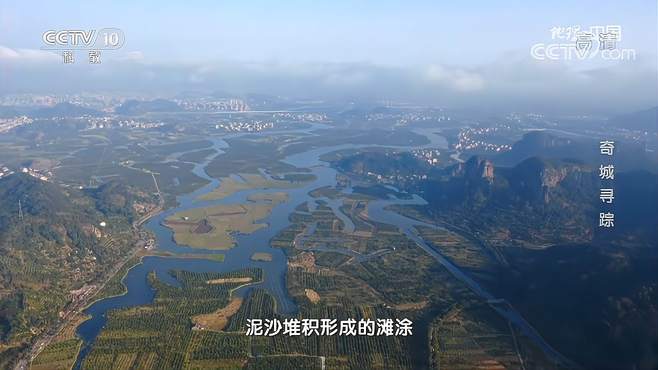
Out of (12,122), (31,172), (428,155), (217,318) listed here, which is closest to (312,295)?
(217,318)

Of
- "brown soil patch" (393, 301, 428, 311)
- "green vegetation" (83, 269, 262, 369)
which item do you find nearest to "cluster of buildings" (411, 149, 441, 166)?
"brown soil patch" (393, 301, 428, 311)

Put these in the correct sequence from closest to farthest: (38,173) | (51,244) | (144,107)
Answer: (51,244), (38,173), (144,107)

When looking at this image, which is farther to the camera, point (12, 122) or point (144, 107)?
point (144, 107)

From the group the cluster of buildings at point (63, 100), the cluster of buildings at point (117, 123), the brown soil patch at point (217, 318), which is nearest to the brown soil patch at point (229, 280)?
the brown soil patch at point (217, 318)

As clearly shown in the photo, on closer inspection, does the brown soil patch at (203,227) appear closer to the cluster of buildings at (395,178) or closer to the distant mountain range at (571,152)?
the cluster of buildings at (395,178)

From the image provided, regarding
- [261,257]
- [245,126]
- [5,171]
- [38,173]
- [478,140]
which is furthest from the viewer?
[245,126]

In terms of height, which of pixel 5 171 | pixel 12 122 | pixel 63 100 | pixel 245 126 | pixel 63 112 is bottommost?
pixel 5 171

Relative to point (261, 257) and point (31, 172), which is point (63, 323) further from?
point (31, 172)

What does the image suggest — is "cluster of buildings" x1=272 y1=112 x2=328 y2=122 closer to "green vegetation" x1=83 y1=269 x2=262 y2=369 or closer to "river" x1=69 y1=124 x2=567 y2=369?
"river" x1=69 y1=124 x2=567 y2=369
